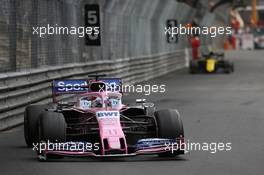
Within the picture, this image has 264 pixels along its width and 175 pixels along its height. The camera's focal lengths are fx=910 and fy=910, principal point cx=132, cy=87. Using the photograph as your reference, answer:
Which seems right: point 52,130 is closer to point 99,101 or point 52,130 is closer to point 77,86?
point 99,101

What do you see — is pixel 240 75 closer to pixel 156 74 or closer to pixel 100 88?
pixel 156 74

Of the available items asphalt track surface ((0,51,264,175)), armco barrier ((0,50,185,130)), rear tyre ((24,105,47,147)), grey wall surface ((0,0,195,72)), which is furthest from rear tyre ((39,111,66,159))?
grey wall surface ((0,0,195,72))

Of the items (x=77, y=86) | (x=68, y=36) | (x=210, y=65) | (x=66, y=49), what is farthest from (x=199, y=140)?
(x=210, y=65)

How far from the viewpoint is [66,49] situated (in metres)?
19.4

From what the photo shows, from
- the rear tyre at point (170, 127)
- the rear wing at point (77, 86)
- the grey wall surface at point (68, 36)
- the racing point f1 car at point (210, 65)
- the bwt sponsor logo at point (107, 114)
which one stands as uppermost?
the grey wall surface at point (68, 36)

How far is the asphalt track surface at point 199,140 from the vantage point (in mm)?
9781

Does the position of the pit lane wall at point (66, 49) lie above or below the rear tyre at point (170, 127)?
above

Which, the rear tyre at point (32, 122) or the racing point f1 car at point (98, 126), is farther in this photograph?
the rear tyre at point (32, 122)

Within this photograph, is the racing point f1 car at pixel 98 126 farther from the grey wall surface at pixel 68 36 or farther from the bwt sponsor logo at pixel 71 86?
the grey wall surface at pixel 68 36

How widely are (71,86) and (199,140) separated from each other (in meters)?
1.97

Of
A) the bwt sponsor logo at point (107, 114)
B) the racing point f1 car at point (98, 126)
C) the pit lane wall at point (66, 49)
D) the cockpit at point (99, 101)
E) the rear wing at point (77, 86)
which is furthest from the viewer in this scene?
the pit lane wall at point (66, 49)

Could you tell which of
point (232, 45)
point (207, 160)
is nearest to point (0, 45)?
point (207, 160)

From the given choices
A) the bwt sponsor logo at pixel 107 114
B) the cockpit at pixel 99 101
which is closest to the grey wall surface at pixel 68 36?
the cockpit at pixel 99 101

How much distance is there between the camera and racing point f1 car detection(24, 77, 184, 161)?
1047 cm
